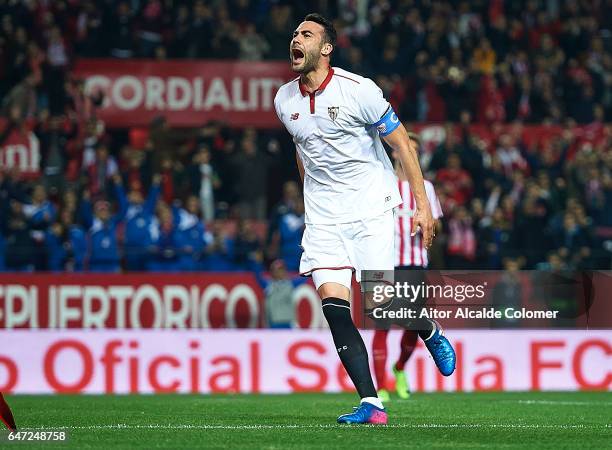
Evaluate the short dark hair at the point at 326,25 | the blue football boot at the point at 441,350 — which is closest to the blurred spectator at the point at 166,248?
the blue football boot at the point at 441,350

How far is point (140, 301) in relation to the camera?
16.9m

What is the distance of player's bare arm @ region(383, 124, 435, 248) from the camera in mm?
7871

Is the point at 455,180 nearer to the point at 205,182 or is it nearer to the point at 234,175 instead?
the point at 234,175

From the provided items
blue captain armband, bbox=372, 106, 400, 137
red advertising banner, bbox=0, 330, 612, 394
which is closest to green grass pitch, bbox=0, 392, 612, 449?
blue captain armband, bbox=372, 106, 400, 137

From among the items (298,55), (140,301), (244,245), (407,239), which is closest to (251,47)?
(244,245)

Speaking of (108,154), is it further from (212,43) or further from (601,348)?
(601,348)

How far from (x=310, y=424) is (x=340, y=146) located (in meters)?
1.74

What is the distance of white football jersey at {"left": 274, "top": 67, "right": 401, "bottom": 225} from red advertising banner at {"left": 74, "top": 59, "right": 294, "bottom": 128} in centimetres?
1263

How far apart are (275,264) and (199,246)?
1.43m

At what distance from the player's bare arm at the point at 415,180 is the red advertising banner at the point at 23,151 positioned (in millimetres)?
11853

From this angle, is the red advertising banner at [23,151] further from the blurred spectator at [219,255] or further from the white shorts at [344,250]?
the white shorts at [344,250]

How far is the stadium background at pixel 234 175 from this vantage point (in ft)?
50.9

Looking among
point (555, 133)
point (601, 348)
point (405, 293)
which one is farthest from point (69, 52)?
point (405, 293)

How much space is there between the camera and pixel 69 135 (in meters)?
19.5
